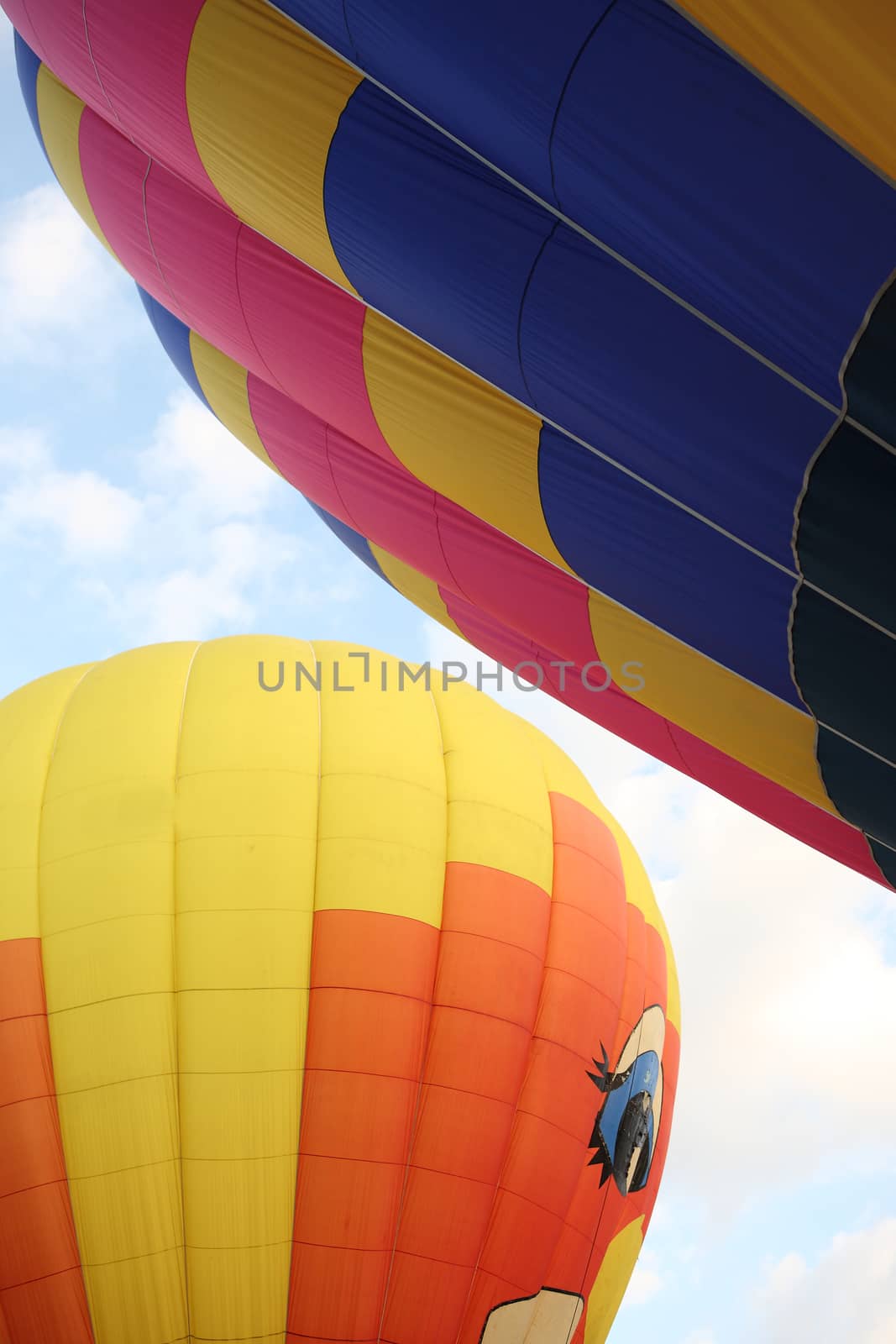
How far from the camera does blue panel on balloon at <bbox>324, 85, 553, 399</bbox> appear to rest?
148 inches

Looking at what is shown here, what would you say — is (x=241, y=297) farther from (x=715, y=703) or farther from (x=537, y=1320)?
(x=537, y=1320)

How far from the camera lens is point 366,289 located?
4223 mm

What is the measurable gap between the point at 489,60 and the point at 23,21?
8.28 ft

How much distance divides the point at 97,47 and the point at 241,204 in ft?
2.50

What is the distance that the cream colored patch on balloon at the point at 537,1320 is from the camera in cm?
553

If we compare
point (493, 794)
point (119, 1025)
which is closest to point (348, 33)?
point (493, 794)

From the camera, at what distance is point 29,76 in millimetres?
6004

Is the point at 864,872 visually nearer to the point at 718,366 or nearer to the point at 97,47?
the point at 718,366

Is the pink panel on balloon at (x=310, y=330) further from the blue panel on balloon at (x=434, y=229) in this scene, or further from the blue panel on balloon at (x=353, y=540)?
the blue panel on balloon at (x=353, y=540)

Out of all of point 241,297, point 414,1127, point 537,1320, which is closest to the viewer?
point 241,297

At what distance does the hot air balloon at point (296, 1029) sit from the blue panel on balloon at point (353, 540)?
1414 millimetres

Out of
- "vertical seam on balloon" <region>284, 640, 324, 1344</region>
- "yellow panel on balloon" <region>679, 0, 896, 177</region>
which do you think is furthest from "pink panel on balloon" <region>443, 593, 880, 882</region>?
"yellow panel on balloon" <region>679, 0, 896, 177</region>

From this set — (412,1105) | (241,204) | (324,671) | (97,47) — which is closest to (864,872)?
(412,1105)

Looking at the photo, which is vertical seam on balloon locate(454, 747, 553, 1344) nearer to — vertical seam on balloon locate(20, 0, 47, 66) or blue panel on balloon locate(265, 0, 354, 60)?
blue panel on balloon locate(265, 0, 354, 60)
